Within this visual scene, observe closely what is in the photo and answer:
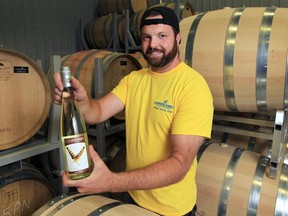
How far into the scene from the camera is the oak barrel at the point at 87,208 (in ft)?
4.35

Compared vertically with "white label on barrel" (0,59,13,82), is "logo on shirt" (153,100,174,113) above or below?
below

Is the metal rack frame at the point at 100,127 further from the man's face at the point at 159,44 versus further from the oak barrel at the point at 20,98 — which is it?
the man's face at the point at 159,44

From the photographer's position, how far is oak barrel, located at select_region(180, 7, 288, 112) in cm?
166

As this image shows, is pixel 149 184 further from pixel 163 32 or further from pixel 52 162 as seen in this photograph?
pixel 52 162

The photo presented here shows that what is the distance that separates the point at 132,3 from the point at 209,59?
14.3 feet

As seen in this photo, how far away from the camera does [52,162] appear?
298cm

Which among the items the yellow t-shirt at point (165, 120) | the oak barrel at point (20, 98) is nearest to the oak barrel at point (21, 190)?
the oak barrel at point (20, 98)

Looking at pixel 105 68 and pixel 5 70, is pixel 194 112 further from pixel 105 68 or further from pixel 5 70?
pixel 105 68

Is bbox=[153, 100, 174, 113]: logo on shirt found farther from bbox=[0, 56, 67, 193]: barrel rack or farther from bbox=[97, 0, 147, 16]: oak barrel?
bbox=[97, 0, 147, 16]: oak barrel

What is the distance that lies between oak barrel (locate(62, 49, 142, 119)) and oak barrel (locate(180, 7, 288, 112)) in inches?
37.5

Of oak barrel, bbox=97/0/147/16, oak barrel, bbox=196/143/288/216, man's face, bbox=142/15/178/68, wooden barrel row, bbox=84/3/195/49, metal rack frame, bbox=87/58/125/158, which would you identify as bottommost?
oak barrel, bbox=196/143/288/216

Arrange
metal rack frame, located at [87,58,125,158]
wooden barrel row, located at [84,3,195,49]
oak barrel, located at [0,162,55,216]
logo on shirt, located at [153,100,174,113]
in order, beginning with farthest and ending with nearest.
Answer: wooden barrel row, located at [84,3,195,49] → metal rack frame, located at [87,58,125,158] → oak barrel, located at [0,162,55,216] → logo on shirt, located at [153,100,174,113]

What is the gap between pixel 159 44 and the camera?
1482 millimetres

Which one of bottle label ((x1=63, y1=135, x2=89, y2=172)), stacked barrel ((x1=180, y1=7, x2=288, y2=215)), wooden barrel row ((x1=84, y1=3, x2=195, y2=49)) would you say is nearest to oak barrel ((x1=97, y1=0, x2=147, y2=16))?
wooden barrel row ((x1=84, y1=3, x2=195, y2=49))
